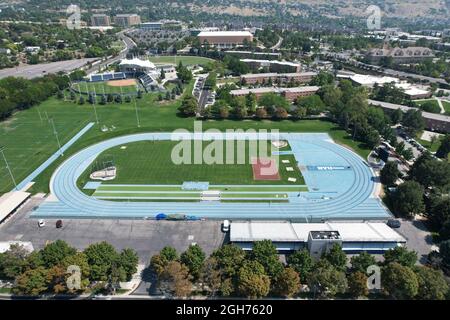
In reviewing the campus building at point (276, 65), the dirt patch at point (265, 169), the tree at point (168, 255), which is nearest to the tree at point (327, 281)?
the tree at point (168, 255)

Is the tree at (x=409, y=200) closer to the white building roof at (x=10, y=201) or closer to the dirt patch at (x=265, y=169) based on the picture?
the dirt patch at (x=265, y=169)

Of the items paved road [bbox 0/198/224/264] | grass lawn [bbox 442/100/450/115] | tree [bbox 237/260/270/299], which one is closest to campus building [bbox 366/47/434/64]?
grass lawn [bbox 442/100/450/115]

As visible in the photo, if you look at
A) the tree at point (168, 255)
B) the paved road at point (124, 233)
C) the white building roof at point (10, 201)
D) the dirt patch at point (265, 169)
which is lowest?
the paved road at point (124, 233)

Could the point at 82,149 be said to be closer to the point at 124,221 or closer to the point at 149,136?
the point at 149,136

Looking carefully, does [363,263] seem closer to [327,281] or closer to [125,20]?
[327,281]

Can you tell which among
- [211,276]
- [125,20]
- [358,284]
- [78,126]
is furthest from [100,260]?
[125,20]
